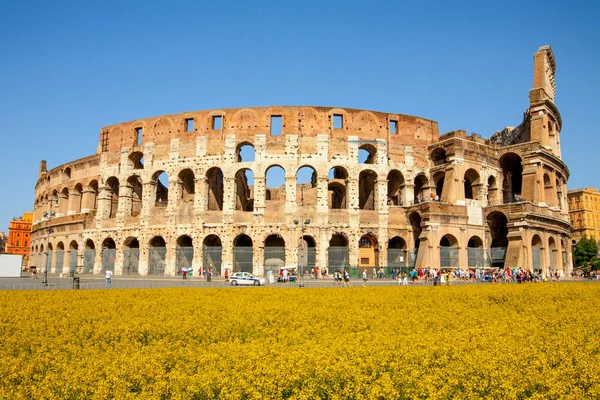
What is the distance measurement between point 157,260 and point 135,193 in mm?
7179

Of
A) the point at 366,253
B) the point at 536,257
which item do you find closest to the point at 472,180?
the point at 536,257

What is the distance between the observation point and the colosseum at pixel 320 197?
112 feet

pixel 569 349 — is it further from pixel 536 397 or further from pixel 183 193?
pixel 183 193

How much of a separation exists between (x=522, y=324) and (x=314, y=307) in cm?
436

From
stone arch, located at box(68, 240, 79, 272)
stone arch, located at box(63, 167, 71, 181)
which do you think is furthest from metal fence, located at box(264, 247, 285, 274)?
stone arch, located at box(63, 167, 71, 181)

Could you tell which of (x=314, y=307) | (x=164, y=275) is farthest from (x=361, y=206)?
(x=314, y=307)

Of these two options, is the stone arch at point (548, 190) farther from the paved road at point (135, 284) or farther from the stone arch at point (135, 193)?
the stone arch at point (135, 193)

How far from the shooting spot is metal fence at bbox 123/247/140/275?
36.5 m

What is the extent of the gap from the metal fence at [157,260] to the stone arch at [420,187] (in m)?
20.6

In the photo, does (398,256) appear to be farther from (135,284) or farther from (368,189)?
(135,284)

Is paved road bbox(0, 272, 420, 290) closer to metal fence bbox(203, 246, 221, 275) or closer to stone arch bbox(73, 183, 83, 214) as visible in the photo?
metal fence bbox(203, 246, 221, 275)

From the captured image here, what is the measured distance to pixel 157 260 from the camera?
35.8 meters

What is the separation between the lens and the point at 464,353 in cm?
568

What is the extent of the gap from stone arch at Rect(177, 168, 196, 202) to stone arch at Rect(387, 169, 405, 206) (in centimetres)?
1582
